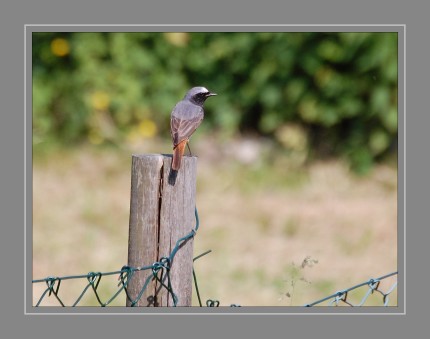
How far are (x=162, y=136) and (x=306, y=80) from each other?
1.62 m

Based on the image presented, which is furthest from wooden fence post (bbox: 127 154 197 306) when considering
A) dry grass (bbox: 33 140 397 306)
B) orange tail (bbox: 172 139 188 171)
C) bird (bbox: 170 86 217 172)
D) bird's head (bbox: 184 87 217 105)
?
dry grass (bbox: 33 140 397 306)

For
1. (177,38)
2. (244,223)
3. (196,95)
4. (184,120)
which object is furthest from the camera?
(177,38)

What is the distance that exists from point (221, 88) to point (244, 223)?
1.93 meters

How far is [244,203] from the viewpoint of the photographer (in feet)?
22.5

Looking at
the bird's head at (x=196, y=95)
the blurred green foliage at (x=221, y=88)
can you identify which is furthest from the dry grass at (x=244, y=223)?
the bird's head at (x=196, y=95)

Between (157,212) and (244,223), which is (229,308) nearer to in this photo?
(157,212)

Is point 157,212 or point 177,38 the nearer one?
point 157,212

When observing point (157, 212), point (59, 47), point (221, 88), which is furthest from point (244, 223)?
point (157, 212)

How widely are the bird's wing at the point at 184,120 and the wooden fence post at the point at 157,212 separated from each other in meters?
0.42

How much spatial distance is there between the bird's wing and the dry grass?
6.33ft

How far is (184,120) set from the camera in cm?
326

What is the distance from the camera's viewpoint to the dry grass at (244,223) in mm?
5594
